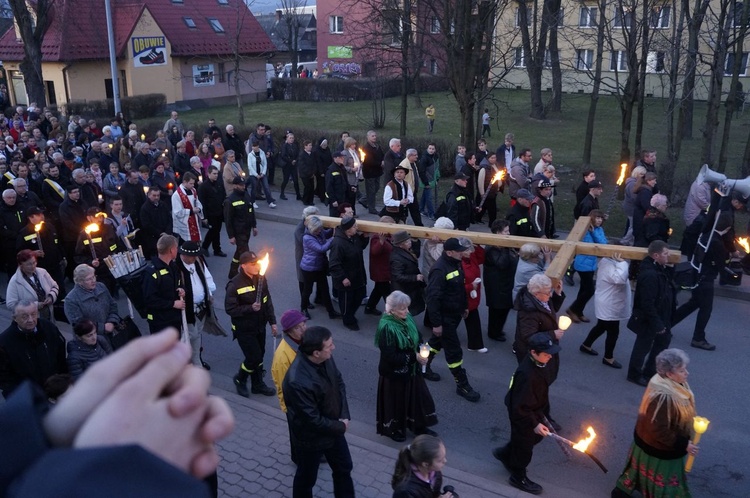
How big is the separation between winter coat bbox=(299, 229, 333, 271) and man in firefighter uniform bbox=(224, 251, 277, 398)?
6.95ft

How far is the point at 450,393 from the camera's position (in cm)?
825

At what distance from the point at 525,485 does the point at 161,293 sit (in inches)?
173

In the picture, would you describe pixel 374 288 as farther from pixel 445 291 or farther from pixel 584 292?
pixel 584 292

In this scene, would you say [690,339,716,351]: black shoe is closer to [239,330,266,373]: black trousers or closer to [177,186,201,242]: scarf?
[239,330,266,373]: black trousers

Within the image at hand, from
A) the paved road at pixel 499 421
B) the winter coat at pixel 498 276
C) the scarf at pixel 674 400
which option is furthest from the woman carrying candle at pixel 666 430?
the winter coat at pixel 498 276

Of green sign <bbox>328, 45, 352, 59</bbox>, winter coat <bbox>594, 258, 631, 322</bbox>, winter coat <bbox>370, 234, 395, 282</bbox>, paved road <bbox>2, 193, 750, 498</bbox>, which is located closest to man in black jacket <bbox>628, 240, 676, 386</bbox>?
winter coat <bbox>594, 258, 631, 322</bbox>

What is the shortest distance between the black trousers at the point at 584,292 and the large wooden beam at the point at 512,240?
91 centimetres

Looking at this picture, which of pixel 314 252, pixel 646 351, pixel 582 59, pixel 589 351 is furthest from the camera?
pixel 582 59

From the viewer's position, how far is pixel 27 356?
6.41 meters

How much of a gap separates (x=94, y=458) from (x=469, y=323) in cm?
843

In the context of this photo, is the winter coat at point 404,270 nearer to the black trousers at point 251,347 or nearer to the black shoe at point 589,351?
the black trousers at point 251,347

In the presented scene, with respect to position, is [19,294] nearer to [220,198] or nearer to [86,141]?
[220,198]

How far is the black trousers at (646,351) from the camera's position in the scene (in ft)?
26.7

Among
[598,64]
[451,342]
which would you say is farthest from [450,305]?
[598,64]
